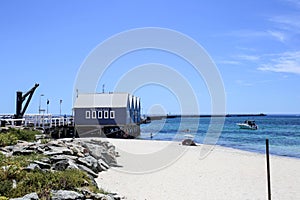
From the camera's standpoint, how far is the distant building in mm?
41500

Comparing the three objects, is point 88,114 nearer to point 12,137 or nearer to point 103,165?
point 12,137

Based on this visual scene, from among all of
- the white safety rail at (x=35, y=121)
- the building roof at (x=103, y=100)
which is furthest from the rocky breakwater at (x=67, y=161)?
the building roof at (x=103, y=100)

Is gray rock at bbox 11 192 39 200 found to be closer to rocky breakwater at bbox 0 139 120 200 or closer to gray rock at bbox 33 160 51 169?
rocky breakwater at bbox 0 139 120 200

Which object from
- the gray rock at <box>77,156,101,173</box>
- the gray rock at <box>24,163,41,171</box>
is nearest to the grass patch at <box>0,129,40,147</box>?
the gray rock at <box>77,156,101,173</box>

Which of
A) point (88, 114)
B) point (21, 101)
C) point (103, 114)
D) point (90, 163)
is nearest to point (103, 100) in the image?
point (103, 114)

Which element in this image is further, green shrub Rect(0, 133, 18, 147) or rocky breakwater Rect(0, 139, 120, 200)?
green shrub Rect(0, 133, 18, 147)

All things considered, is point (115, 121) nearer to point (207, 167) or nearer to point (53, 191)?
point (207, 167)

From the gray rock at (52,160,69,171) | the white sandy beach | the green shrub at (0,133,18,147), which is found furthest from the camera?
the green shrub at (0,133,18,147)

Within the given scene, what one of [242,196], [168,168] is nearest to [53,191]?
[242,196]

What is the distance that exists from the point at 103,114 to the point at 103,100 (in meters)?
1.89

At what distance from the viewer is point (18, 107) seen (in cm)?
3005

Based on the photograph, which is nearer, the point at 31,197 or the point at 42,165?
the point at 31,197

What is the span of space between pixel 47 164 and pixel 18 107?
72.3ft

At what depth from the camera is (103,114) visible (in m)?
42.5
